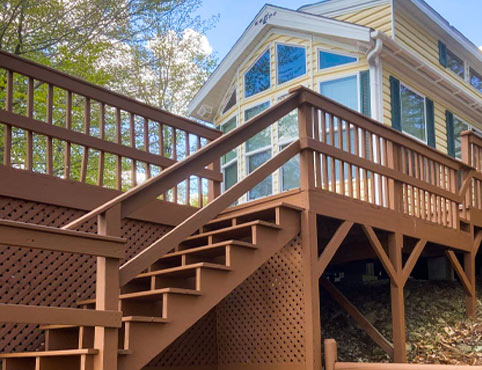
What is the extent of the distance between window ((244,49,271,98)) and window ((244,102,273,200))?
1.20 ft

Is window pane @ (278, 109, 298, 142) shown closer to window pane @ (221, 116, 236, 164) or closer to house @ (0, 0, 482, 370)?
house @ (0, 0, 482, 370)

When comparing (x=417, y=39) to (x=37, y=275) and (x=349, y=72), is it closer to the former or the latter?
(x=349, y=72)

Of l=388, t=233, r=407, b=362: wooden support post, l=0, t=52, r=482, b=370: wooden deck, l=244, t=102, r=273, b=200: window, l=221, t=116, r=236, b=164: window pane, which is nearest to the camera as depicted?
l=0, t=52, r=482, b=370: wooden deck

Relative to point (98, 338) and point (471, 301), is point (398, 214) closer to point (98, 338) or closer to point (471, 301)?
point (471, 301)

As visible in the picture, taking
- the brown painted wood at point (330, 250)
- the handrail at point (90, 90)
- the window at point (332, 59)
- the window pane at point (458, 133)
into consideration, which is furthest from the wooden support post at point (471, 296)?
the window pane at point (458, 133)

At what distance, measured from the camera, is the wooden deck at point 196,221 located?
410cm

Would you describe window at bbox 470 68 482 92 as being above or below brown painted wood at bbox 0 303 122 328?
above

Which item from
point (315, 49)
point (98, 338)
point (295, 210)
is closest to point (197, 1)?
point (315, 49)

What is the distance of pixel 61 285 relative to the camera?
5.66 m

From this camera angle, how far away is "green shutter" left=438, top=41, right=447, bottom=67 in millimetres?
12875

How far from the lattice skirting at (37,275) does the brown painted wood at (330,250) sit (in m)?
2.05

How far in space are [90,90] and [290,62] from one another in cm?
603

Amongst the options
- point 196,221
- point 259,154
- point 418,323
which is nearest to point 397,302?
point 418,323

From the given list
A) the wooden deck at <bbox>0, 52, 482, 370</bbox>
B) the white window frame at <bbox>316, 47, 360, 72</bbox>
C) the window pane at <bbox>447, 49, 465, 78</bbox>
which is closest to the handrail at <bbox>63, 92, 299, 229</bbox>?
the wooden deck at <bbox>0, 52, 482, 370</bbox>
